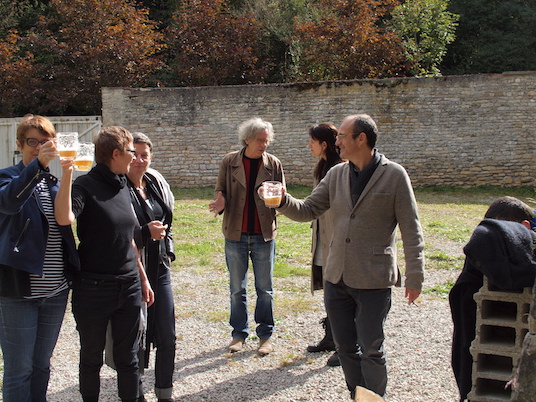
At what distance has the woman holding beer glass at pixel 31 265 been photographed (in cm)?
273

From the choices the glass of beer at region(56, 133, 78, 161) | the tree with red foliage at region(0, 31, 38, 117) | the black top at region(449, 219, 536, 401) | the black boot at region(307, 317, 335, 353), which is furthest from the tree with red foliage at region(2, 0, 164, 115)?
the black top at region(449, 219, 536, 401)

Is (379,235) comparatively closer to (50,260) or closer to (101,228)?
(101,228)

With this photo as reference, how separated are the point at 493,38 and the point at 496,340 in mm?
21389

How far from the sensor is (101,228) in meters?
2.99

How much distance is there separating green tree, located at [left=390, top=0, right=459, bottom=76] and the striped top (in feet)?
57.5

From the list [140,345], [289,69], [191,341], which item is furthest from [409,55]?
[140,345]

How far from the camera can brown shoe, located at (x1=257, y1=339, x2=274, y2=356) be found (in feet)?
14.3

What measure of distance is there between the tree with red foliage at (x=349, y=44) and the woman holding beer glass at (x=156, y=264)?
602 inches

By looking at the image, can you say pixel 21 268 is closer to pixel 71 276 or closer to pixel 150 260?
pixel 71 276

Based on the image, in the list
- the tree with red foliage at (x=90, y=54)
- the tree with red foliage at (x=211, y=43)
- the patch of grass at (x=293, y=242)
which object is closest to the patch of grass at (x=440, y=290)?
the patch of grass at (x=293, y=242)

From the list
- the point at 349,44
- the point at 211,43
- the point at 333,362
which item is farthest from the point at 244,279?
the point at 211,43

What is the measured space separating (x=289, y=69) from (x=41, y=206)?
18446 mm

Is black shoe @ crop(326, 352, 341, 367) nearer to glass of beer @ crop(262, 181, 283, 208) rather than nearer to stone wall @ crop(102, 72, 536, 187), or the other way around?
glass of beer @ crop(262, 181, 283, 208)

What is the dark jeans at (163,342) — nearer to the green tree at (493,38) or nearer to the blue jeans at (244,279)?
the blue jeans at (244,279)
